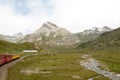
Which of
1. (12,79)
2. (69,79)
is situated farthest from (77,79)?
(12,79)

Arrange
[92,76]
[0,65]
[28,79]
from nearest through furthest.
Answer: [28,79]
[92,76]
[0,65]

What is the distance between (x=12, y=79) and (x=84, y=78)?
28.3 meters

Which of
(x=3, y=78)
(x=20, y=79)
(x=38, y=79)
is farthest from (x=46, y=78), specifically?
(x=3, y=78)

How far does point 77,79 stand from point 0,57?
113ft

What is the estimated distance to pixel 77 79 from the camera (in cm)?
8200

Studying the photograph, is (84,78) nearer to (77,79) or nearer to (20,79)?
(77,79)

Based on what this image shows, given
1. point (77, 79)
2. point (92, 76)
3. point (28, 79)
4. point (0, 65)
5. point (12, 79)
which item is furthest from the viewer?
point (0, 65)

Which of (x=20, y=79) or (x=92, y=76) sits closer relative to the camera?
(x=20, y=79)

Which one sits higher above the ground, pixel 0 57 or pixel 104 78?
pixel 0 57

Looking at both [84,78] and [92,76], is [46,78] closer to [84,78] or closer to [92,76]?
[84,78]

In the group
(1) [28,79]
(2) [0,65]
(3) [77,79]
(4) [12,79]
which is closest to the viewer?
(4) [12,79]

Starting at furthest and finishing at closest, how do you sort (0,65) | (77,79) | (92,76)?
(0,65), (92,76), (77,79)

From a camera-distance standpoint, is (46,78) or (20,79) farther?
(46,78)

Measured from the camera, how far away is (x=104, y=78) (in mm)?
86125
